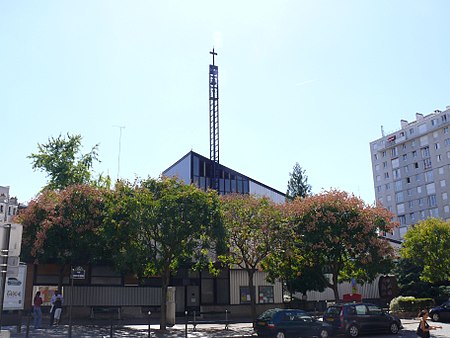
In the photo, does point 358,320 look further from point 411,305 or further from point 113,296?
point 113,296

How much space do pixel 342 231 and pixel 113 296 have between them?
13.7 metres

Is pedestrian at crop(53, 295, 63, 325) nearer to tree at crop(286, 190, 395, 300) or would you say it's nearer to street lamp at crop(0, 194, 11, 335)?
tree at crop(286, 190, 395, 300)

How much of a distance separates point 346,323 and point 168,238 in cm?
892

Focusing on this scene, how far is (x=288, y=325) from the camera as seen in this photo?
20.4 m

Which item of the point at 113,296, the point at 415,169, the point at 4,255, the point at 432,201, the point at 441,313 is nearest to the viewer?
the point at 4,255

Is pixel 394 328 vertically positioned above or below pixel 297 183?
below

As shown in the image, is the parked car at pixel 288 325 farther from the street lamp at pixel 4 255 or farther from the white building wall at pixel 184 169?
the white building wall at pixel 184 169

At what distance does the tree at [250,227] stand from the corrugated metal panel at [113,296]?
589 cm

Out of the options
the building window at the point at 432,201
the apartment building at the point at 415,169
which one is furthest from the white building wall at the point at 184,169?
the building window at the point at 432,201

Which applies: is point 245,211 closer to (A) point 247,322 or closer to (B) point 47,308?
(A) point 247,322

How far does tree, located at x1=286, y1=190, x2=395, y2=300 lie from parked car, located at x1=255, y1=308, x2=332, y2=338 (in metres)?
5.53

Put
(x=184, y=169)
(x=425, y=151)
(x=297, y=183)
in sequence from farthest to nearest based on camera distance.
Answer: (x=425, y=151) < (x=297, y=183) < (x=184, y=169)

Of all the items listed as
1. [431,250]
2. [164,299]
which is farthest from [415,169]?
[164,299]

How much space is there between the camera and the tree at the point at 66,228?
24750 millimetres
